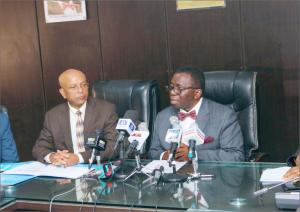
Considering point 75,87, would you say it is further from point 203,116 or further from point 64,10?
point 64,10

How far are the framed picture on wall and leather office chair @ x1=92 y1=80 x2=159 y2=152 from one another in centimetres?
139

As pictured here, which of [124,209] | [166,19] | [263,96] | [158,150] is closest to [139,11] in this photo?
[166,19]

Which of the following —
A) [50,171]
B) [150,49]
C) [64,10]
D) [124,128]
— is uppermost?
[64,10]

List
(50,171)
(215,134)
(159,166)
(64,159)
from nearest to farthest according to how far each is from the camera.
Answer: (159,166) → (50,171) → (64,159) → (215,134)

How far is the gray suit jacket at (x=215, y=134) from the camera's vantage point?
2.96 meters

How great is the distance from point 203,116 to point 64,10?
226cm

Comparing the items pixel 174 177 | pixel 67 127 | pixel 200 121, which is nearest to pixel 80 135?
pixel 67 127

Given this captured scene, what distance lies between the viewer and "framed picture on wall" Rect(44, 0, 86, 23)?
4.74 metres

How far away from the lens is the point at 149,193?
85.7 inches

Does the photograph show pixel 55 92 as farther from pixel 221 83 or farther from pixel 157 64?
pixel 221 83

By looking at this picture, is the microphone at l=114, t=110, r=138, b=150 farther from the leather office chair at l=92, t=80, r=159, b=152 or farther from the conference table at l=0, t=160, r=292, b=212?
the leather office chair at l=92, t=80, r=159, b=152

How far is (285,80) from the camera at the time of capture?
4.11 m

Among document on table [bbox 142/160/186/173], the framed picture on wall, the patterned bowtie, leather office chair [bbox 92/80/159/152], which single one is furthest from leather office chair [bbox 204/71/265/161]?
the framed picture on wall

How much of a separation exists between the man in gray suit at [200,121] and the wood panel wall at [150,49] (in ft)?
Result: 2.20
